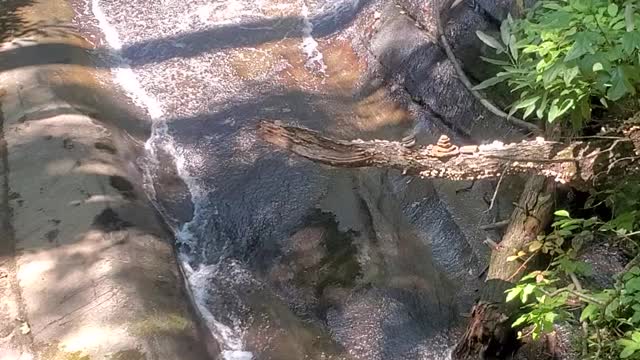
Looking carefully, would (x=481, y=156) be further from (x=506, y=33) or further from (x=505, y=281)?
(x=505, y=281)

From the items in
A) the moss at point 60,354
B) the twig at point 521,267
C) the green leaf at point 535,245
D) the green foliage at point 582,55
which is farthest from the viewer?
the moss at point 60,354

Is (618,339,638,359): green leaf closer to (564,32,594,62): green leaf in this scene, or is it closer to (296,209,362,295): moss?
(564,32,594,62): green leaf

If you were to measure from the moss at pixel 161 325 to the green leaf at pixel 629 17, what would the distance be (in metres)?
3.30

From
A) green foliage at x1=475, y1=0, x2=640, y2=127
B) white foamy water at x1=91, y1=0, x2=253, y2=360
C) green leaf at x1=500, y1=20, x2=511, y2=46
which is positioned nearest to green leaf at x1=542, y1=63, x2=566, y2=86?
green foliage at x1=475, y1=0, x2=640, y2=127

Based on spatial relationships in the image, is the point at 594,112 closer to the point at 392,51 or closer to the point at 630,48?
the point at 630,48

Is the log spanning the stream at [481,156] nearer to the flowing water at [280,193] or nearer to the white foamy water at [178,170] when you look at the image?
the flowing water at [280,193]

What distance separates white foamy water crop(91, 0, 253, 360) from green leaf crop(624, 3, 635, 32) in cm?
354

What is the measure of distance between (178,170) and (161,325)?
2386mm

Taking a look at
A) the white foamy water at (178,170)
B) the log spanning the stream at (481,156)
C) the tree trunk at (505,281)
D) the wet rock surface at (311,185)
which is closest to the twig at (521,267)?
the tree trunk at (505,281)

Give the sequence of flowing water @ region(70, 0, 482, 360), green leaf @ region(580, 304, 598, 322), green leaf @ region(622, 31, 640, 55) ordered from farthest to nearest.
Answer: flowing water @ region(70, 0, 482, 360) < green leaf @ region(580, 304, 598, 322) < green leaf @ region(622, 31, 640, 55)

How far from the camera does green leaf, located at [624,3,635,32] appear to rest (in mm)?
2459

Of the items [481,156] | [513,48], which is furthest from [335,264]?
[513,48]

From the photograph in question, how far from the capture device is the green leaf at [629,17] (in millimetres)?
2459

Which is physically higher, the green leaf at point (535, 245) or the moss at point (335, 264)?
the green leaf at point (535, 245)
